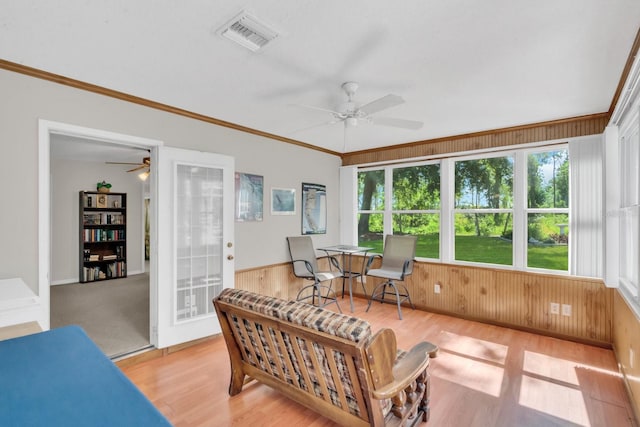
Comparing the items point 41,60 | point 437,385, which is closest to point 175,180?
point 41,60

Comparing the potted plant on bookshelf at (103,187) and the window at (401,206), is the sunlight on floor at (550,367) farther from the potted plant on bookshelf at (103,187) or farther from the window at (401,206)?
the potted plant on bookshelf at (103,187)

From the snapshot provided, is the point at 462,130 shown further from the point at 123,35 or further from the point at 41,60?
the point at 41,60

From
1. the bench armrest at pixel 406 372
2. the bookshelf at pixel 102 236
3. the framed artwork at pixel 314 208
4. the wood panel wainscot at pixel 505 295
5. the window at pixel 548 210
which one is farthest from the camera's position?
the bookshelf at pixel 102 236

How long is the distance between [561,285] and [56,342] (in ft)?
14.2

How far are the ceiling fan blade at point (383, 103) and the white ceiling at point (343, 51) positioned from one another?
0.22m

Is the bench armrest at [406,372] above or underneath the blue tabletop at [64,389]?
underneath

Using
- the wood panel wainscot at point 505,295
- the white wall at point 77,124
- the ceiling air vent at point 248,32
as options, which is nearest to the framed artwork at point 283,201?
the white wall at point 77,124

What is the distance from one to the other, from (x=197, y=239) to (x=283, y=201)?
145 cm

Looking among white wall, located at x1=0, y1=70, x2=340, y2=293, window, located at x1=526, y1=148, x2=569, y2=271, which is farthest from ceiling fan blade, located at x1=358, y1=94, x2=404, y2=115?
window, located at x1=526, y1=148, x2=569, y2=271

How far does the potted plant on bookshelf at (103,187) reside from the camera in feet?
21.2

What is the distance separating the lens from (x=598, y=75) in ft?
7.98

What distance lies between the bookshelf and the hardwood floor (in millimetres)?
4334

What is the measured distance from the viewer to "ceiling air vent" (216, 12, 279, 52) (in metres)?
1.78

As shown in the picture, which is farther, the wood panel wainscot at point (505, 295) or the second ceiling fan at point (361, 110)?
the wood panel wainscot at point (505, 295)
